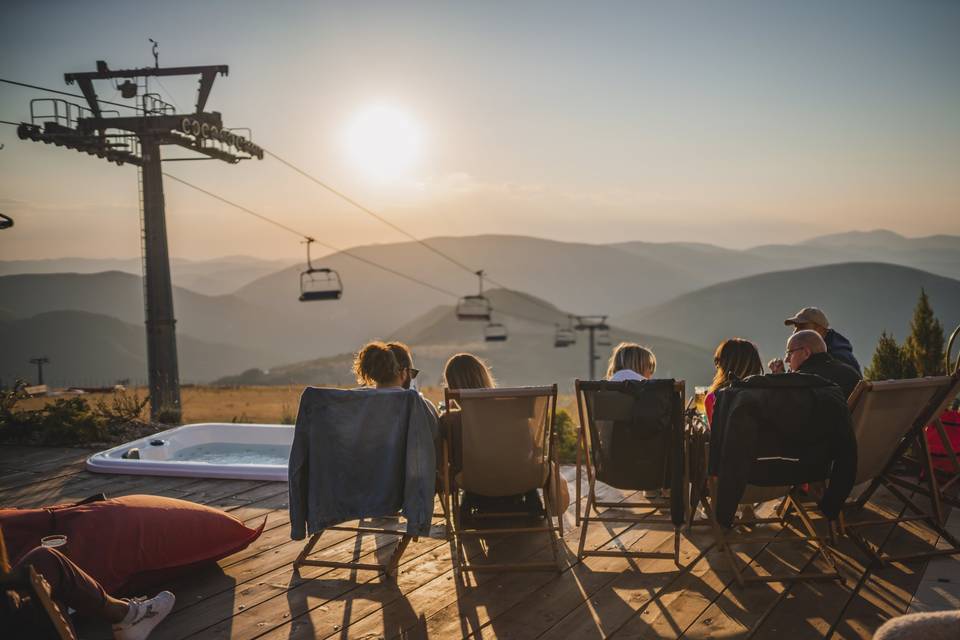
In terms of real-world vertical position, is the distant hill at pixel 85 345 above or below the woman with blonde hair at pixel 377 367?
below

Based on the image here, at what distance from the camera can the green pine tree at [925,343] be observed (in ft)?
25.0

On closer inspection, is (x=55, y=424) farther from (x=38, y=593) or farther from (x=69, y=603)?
(x=38, y=593)

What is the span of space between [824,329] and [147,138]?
1326 cm

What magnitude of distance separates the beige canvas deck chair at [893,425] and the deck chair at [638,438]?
875 mm

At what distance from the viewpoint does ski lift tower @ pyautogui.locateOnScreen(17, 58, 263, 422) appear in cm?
1347

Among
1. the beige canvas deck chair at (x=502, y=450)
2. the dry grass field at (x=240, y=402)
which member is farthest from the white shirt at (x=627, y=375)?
the dry grass field at (x=240, y=402)

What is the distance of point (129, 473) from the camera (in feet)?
19.0

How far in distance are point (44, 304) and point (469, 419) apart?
10871 cm

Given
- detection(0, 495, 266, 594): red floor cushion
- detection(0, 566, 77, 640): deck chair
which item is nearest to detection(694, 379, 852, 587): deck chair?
detection(0, 495, 266, 594): red floor cushion

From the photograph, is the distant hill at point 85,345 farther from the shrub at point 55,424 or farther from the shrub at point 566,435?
the shrub at point 566,435

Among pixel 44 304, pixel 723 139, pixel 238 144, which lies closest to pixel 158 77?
pixel 238 144

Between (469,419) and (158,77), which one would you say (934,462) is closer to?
(469,419)

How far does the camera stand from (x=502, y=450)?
11.8ft

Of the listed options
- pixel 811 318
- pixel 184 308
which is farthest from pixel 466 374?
pixel 184 308
